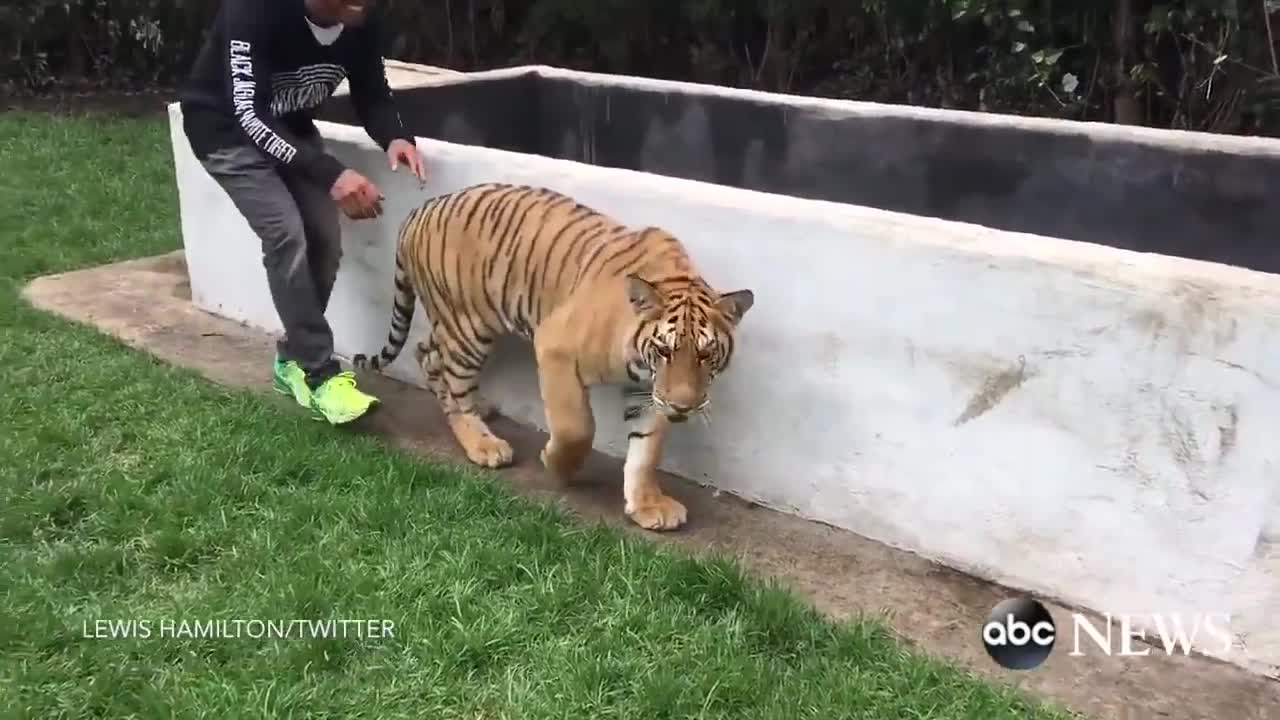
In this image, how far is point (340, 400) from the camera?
416cm

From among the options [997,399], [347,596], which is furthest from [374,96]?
[997,399]

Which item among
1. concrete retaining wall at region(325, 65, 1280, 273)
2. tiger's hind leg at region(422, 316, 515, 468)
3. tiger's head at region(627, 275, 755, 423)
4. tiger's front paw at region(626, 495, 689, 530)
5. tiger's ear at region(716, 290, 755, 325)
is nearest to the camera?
tiger's head at region(627, 275, 755, 423)

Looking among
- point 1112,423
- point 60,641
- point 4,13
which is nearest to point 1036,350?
point 1112,423

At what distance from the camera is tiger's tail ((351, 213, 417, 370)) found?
4.27 metres

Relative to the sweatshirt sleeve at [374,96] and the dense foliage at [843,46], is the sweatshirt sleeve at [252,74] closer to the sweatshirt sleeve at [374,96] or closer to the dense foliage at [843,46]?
the sweatshirt sleeve at [374,96]

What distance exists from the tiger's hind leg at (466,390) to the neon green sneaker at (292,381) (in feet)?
1.46

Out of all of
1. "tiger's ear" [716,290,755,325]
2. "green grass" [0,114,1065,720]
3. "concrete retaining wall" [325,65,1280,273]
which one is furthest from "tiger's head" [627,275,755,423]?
"concrete retaining wall" [325,65,1280,273]

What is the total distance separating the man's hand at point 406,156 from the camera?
4.34 m

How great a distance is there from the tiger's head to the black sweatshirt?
4.69 feet

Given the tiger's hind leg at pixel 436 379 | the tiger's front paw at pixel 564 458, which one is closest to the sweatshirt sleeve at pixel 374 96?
the tiger's hind leg at pixel 436 379

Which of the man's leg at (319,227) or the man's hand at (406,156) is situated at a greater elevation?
the man's hand at (406,156)

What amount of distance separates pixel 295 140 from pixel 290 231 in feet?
1.38

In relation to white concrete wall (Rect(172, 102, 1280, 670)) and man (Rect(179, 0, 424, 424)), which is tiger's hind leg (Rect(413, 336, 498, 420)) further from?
white concrete wall (Rect(172, 102, 1280, 670))

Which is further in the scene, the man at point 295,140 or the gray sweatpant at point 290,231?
the gray sweatpant at point 290,231
